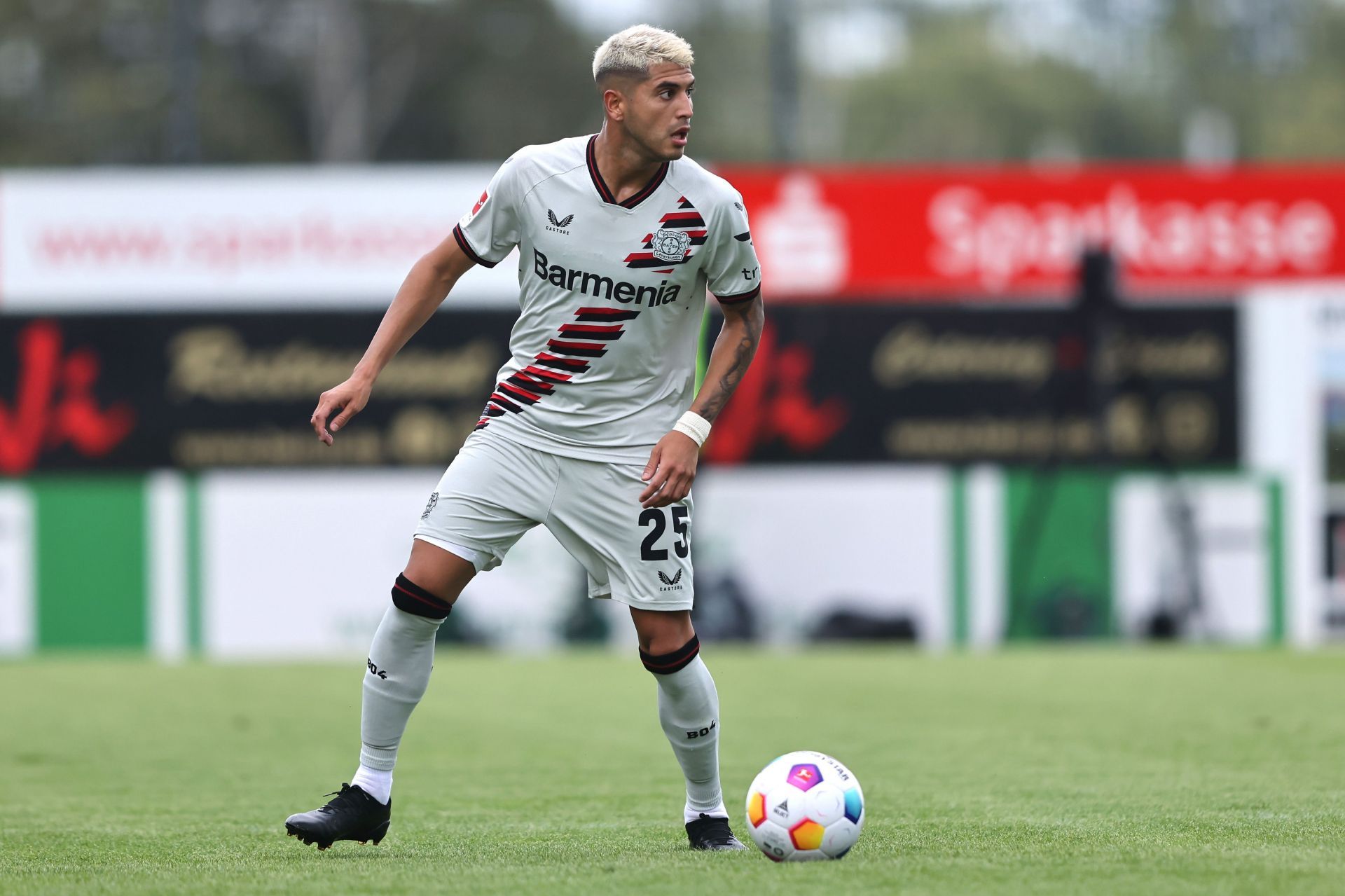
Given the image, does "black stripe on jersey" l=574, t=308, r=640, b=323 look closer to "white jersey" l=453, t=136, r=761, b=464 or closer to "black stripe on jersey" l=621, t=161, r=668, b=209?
"white jersey" l=453, t=136, r=761, b=464

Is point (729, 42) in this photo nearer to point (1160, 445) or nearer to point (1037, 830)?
point (1160, 445)

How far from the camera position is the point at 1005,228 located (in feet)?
55.0

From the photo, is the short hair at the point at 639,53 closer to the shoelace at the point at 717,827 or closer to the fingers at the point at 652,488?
the fingers at the point at 652,488

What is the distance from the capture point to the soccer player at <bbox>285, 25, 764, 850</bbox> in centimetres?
554

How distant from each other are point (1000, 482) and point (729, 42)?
23.1ft

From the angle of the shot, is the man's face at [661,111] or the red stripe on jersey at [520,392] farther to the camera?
the red stripe on jersey at [520,392]

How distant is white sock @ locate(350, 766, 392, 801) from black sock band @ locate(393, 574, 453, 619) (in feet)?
1.51

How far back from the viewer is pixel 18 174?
54.0 ft

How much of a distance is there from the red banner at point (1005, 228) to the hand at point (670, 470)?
11.2 meters

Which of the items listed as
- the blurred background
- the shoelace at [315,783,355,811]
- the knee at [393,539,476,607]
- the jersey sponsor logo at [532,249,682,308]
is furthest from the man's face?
the blurred background

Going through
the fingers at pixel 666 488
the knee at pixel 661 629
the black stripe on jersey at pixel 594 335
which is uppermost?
the black stripe on jersey at pixel 594 335

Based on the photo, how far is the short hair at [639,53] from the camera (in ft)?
18.0

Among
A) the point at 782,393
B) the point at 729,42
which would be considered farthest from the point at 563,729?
the point at 729,42

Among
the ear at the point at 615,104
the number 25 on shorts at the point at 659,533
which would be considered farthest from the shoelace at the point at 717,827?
the ear at the point at 615,104
